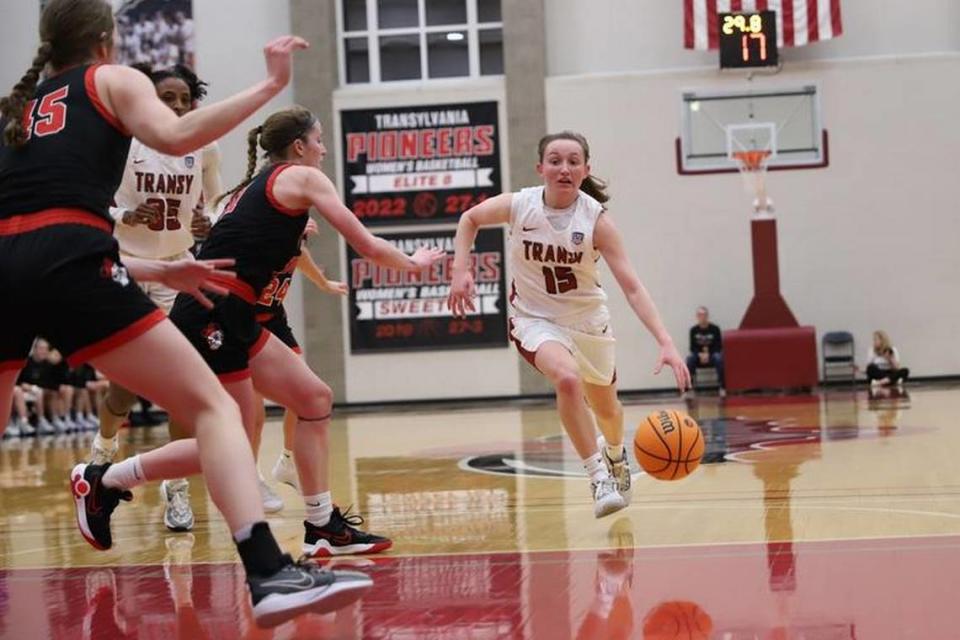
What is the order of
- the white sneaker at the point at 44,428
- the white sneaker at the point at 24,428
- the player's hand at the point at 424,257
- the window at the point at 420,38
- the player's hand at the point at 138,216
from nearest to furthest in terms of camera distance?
1. the player's hand at the point at 424,257
2. the player's hand at the point at 138,216
3. the white sneaker at the point at 24,428
4. the white sneaker at the point at 44,428
5. the window at the point at 420,38

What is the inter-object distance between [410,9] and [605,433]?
49.6ft

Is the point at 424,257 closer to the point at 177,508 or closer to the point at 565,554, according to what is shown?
the point at 565,554

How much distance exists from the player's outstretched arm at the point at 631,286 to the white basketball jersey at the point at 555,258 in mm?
59

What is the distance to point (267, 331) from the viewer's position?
575cm

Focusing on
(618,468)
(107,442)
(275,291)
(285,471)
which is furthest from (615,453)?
(107,442)

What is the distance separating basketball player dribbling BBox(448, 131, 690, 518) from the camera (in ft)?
21.6

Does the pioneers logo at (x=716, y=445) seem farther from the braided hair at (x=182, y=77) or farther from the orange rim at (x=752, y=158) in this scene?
the orange rim at (x=752, y=158)

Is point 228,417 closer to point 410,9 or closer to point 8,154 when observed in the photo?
point 8,154

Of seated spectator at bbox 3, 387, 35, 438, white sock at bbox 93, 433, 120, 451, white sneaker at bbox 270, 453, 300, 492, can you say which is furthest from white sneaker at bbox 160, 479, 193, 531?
seated spectator at bbox 3, 387, 35, 438

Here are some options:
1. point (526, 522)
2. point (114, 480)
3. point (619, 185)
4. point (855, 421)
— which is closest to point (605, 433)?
point (526, 522)

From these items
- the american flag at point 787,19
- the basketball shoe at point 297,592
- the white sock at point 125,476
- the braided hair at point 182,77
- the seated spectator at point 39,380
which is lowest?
the basketball shoe at point 297,592

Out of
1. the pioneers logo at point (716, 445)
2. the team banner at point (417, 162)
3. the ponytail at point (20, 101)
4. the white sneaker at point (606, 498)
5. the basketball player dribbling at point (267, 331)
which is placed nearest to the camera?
the ponytail at point (20, 101)

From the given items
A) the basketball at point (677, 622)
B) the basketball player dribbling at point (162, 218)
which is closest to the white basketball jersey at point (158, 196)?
the basketball player dribbling at point (162, 218)

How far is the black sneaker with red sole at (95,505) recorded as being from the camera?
4.94 meters
